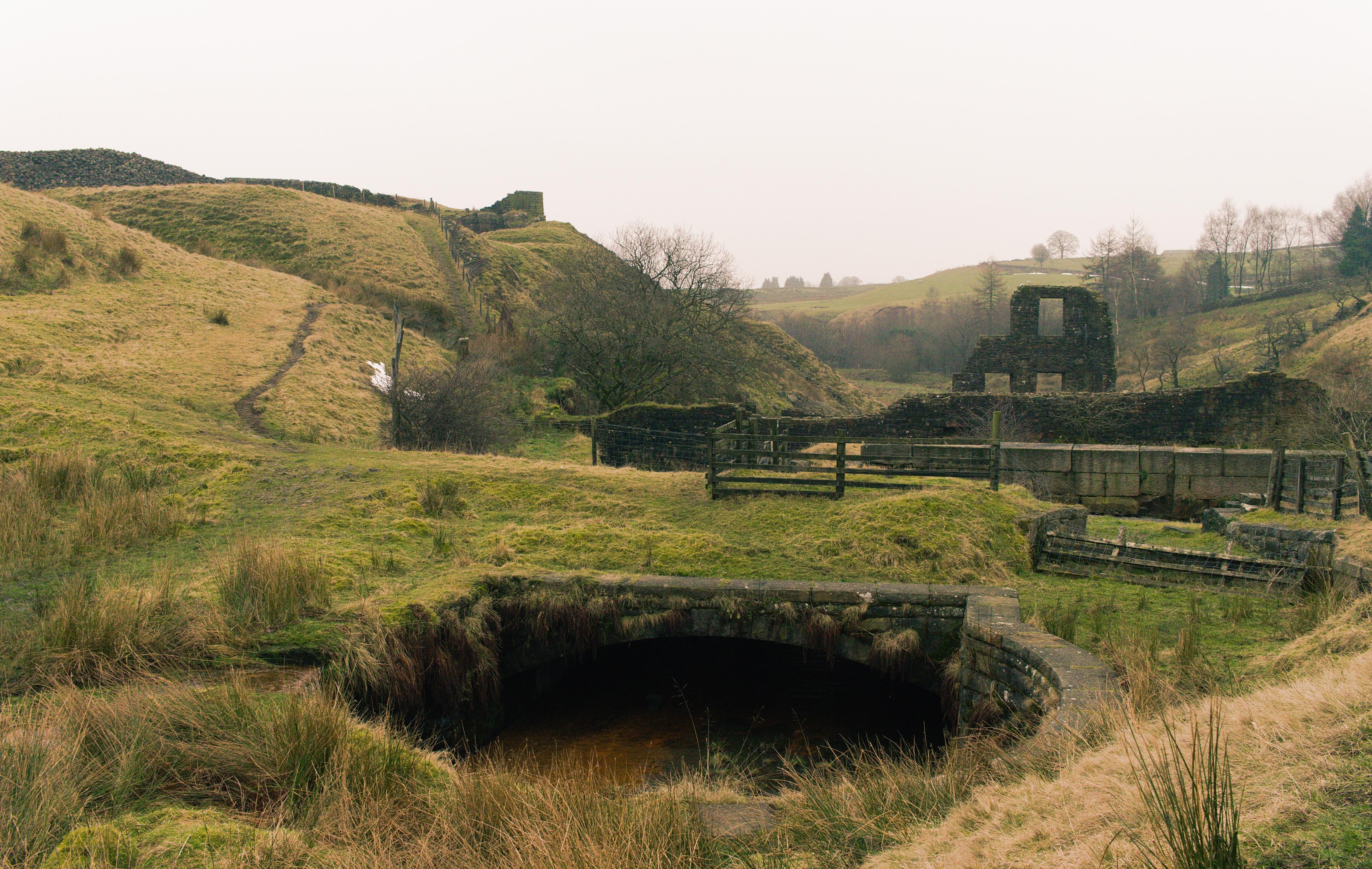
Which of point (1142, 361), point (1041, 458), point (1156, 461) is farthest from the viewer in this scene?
point (1142, 361)

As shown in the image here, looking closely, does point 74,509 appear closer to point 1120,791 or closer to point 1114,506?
point 1120,791

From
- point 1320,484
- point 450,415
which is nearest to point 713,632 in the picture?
point 1320,484

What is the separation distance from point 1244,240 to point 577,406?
7123cm

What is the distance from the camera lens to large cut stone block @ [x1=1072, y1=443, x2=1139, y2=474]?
51.5ft

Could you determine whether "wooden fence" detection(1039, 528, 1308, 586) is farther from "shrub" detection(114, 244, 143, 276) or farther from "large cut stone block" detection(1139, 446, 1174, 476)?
"shrub" detection(114, 244, 143, 276)

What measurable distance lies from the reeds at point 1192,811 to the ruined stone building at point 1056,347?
25.7 meters

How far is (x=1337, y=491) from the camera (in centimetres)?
974

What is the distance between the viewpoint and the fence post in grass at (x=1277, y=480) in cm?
1166

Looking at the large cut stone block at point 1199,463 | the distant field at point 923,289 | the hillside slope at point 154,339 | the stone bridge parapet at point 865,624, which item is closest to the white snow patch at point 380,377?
the hillside slope at point 154,339

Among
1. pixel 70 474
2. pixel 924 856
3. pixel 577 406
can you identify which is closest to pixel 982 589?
pixel 924 856

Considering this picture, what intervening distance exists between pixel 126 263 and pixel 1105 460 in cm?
2569

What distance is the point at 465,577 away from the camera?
8156 mm

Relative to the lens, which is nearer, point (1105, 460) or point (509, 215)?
point (1105, 460)

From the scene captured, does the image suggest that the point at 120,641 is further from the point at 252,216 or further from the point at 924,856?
the point at 252,216
